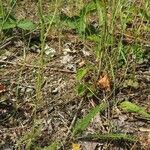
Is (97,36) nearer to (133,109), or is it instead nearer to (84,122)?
(133,109)

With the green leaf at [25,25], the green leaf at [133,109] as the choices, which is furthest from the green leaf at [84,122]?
the green leaf at [25,25]

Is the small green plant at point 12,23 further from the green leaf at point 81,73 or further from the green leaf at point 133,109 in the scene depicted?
the green leaf at point 133,109

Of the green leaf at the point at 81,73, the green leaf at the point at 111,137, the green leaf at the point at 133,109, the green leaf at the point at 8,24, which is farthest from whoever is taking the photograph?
the green leaf at the point at 8,24

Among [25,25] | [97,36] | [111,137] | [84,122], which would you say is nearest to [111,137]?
[111,137]

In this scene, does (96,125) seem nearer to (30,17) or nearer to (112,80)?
(112,80)

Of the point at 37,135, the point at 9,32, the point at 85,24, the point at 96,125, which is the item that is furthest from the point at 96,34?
the point at 37,135
